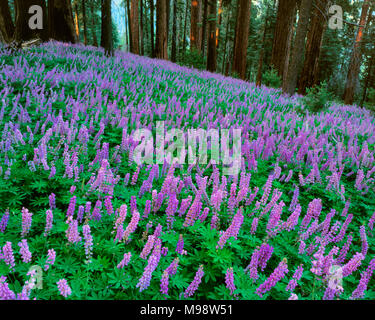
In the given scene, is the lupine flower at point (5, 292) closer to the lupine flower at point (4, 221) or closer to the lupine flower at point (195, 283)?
the lupine flower at point (4, 221)

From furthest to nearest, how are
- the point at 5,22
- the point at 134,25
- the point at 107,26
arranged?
the point at 134,25, the point at 5,22, the point at 107,26

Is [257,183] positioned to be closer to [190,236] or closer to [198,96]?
[190,236]

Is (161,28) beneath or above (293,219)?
above

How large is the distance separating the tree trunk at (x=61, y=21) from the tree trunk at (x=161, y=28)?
5.06 meters

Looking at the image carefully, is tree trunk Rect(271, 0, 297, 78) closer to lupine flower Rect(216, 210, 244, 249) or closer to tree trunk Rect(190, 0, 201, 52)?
tree trunk Rect(190, 0, 201, 52)

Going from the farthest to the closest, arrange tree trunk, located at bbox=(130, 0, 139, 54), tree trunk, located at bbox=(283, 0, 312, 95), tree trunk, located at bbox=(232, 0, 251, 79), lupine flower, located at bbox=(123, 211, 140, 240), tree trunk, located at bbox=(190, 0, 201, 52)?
1. tree trunk, located at bbox=(190, 0, 201, 52)
2. tree trunk, located at bbox=(130, 0, 139, 54)
3. tree trunk, located at bbox=(232, 0, 251, 79)
4. tree trunk, located at bbox=(283, 0, 312, 95)
5. lupine flower, located at bbox=(123, 211, 140, 240)

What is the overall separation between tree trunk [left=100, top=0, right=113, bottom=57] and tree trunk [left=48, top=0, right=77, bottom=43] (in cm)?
264

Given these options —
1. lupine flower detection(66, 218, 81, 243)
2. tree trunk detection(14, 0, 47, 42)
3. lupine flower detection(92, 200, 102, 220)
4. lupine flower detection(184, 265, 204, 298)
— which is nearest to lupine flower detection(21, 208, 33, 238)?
lupine flower detection(66, 218, 81, 243)

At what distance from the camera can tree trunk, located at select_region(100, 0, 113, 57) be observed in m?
10.7

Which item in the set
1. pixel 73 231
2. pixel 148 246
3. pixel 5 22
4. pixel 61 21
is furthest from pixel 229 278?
pixel 5 22

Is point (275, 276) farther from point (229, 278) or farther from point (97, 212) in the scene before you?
point (97, 212)

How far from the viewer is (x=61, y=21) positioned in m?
13.2

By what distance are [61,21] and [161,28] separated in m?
5.70

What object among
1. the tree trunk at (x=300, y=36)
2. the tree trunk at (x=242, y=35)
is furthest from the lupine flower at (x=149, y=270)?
the tree trunk at (x=242, y=35)
